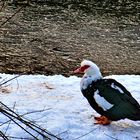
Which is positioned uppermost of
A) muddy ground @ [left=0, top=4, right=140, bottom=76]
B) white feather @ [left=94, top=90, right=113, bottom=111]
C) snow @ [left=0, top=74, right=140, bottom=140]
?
white feather @ [left=94, top=90, right=113, bottom=111]

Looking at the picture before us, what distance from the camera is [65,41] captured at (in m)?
12.0

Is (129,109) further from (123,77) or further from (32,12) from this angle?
(32,12)

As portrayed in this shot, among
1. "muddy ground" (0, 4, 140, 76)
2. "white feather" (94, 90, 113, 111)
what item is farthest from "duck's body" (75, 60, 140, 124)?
"muddy ground" (0, 4, 140, 76)

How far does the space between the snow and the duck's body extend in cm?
19

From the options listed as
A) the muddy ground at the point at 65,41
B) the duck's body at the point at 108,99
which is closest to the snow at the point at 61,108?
the duck's body at the point at 108,99

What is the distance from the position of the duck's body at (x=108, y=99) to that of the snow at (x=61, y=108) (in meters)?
0.19

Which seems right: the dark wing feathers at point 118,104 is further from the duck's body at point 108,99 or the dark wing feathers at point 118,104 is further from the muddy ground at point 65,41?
the muddy ground at point 65,41

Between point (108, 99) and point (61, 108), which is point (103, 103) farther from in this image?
point (61, 108)

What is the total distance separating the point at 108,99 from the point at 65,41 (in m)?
6.60

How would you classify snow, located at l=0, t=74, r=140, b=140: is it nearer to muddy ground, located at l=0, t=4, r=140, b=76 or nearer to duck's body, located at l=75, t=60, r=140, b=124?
duck's body, located at l=75, t=60, r=140, b=124

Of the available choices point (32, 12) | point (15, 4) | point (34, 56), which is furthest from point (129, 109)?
point (15, 4)

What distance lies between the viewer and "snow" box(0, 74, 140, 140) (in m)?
5.49

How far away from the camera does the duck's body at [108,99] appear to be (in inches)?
215

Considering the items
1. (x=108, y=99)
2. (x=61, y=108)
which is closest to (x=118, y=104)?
(x=108, y=99)
